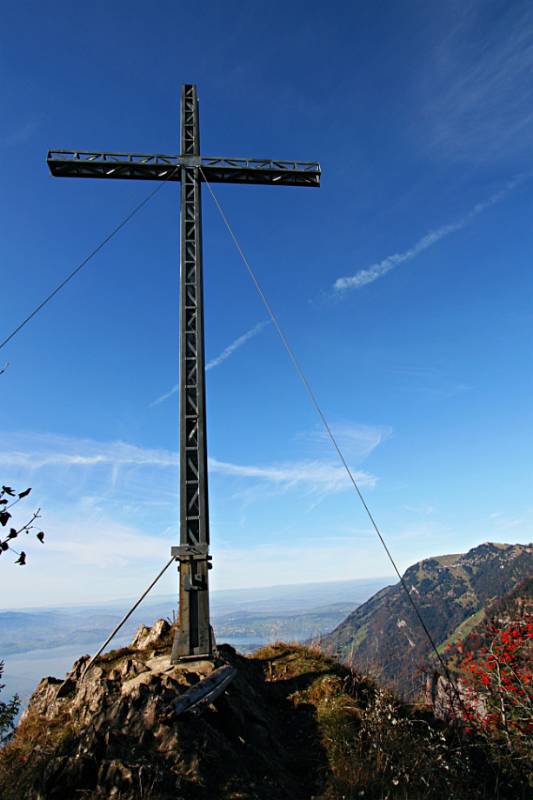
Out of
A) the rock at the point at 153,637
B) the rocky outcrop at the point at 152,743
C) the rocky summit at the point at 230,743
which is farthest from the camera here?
the rock at the point at 153,637

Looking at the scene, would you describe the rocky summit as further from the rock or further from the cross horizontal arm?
the cross horizontal arm

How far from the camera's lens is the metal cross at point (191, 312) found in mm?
11531

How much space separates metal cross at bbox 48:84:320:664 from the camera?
1153 centimetres

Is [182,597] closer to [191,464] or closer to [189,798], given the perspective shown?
[191,464]

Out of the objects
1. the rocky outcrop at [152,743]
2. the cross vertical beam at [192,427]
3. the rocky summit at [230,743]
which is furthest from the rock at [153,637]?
the cross vertical beam at [192,427]

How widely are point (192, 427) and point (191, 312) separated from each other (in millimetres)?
3582

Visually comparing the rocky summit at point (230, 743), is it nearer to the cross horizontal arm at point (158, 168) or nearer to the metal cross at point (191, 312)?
the metal cross at point (191, 312)

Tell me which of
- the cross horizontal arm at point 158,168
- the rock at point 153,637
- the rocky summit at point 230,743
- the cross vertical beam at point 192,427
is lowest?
the rocky summit at point 230,743

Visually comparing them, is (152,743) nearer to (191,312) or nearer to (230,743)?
(230,743)

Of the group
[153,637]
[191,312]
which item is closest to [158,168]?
[191,312]

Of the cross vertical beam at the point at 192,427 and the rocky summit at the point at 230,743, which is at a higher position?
the cross vertical beam at the point at 192,427

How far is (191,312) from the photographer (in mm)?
13867

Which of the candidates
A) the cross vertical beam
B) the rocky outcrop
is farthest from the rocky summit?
the cross vertical beam

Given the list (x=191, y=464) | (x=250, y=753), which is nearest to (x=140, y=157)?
(x=191, y=464)
